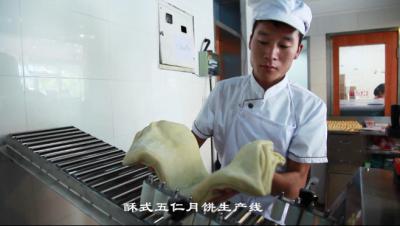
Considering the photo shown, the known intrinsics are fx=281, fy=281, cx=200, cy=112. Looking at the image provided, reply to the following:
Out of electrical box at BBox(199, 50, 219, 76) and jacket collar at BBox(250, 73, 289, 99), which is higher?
electrical box at BBox(199, 50, 219, 76)

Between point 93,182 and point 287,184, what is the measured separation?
544 millimetres

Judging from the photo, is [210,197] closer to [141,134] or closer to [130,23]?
[141,134]

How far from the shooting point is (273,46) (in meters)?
0.89

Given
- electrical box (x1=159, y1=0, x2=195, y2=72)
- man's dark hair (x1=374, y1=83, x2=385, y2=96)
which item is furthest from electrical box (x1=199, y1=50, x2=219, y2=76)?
man's dark hair (x1=374, y1=83, x2=385, y2=96)

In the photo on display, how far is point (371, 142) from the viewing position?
3.07 m

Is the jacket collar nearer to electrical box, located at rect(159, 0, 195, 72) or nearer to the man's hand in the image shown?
the man's hand

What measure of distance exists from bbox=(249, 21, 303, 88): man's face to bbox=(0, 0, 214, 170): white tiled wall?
69 cm

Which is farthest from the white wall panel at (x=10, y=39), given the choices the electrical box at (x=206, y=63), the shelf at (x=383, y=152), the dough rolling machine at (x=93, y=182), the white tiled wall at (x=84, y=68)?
the shelf at (x=383, y=152)

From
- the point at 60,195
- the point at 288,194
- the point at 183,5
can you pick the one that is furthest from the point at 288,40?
the point at 183,5

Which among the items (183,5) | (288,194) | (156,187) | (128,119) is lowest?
(288,194)

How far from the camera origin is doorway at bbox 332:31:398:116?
10.9 feet

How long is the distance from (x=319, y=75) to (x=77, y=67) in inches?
125

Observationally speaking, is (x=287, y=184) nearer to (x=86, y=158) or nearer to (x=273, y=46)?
(x=273, y=46)

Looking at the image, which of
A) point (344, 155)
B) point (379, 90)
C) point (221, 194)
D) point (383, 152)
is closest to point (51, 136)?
point (221, 194)
